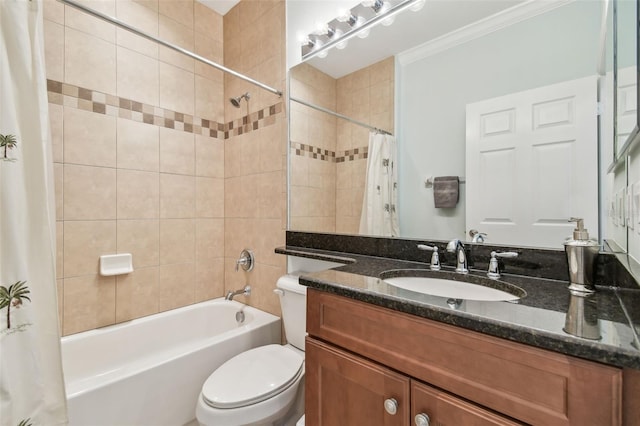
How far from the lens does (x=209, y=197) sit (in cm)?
220

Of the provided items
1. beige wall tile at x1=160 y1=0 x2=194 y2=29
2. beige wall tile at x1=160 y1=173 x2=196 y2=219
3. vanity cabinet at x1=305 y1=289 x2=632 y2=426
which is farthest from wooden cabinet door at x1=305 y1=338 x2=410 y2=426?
beige wall tile at x1=160 y1=0 x2=194 y2=29

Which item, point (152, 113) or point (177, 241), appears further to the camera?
point (177, 241)

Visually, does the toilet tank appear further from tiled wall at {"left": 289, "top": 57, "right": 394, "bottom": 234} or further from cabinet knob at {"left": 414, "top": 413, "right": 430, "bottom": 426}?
cabinet knob at {"left": 414, "top": 413, "right": 430, "bottom": 426}

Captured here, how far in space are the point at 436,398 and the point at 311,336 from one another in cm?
42

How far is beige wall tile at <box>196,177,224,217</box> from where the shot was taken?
2138 mm

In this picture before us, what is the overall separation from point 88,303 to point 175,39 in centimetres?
179

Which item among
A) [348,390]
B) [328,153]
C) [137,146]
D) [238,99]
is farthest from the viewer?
[238,99]

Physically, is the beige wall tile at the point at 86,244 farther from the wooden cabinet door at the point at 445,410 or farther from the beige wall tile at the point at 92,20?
the wooden cabinet door at the point at 445,410

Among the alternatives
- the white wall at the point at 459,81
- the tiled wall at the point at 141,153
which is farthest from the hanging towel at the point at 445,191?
the tiled wall at the point at 141,153

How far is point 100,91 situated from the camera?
167cm

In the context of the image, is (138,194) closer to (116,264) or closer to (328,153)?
(116,264)

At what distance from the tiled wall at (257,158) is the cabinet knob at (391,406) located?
3.84ft

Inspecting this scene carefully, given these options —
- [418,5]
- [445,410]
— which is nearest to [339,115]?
[418,5]

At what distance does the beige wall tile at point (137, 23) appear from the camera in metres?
1.75
